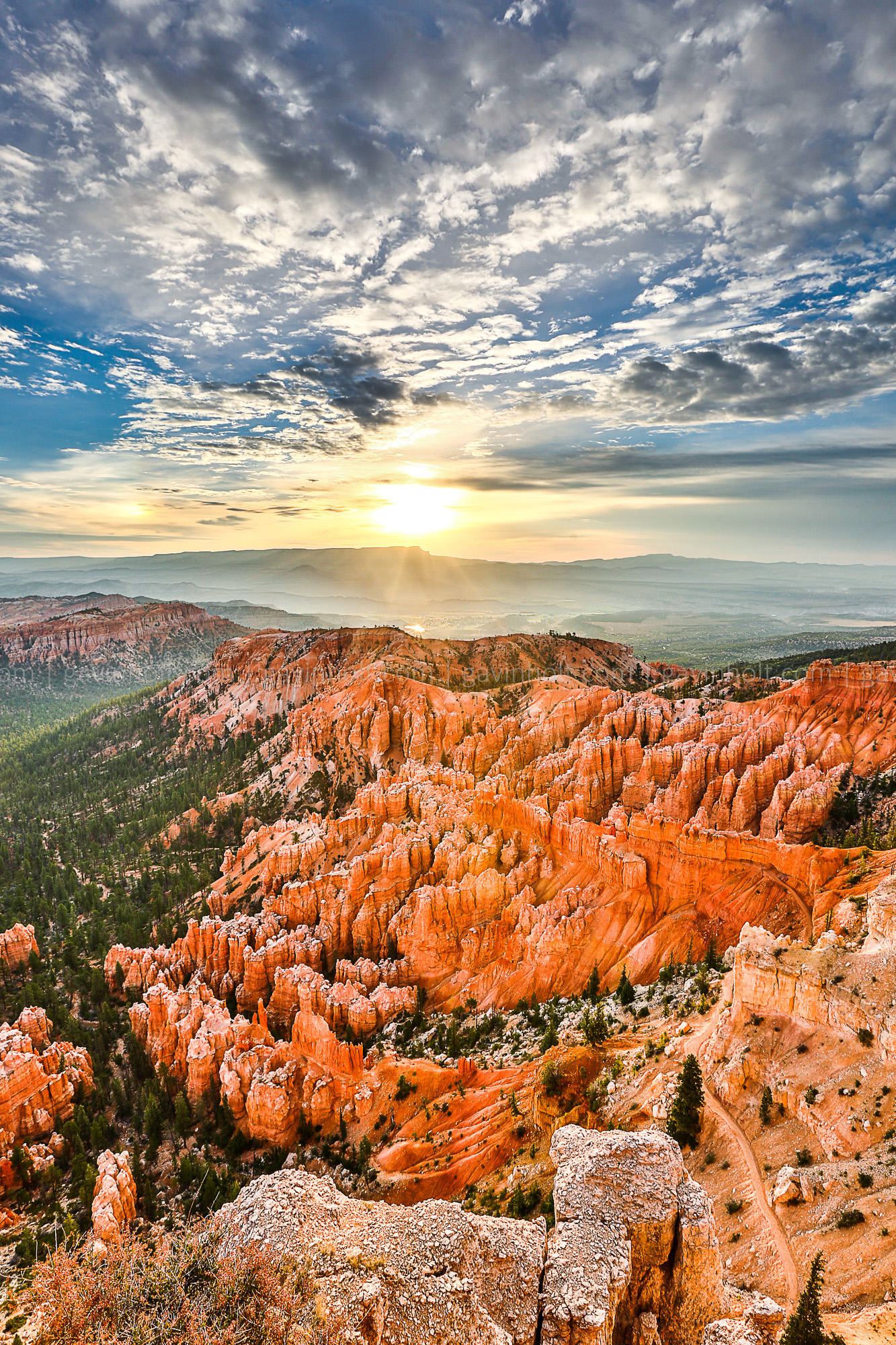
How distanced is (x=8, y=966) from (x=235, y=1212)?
5580 cm

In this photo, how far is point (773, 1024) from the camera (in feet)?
75.6

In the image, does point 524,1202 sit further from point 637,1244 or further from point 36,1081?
point 36,1081

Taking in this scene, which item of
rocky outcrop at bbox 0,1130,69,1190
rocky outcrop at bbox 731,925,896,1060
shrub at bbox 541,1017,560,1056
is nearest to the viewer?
rocky outcrop at bbox 731,925,896,1060

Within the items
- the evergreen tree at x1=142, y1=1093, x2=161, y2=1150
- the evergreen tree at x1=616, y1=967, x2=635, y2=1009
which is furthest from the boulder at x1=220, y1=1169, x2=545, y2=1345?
the evergreen tree at x1=142, y1=1093, x2=161, y2=1150

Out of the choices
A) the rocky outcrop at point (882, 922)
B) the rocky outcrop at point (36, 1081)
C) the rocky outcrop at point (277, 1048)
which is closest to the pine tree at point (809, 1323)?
the rocky outcrop at point (882, 922)

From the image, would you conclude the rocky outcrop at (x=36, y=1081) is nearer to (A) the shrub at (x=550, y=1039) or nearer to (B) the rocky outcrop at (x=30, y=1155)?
(B) the rocky outcrop at (x=30, y=1155)

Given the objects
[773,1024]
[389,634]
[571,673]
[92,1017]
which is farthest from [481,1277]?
[389,634]

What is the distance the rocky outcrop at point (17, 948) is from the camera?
5425 centimetres

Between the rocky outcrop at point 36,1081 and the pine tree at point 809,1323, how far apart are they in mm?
40349

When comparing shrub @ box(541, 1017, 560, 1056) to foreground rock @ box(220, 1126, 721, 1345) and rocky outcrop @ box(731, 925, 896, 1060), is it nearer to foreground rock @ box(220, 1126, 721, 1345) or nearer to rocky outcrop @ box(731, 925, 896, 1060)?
rocky outcrop @ box(731, 925, 896, 1060)

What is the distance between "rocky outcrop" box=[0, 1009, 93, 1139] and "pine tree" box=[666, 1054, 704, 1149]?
36354 millimetres

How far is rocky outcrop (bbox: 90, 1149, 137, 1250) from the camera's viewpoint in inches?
1021

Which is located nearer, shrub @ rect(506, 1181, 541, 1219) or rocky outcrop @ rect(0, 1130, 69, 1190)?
shrub @ rect(506, 1181, 541, 1219)

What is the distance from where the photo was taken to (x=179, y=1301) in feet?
34.9
